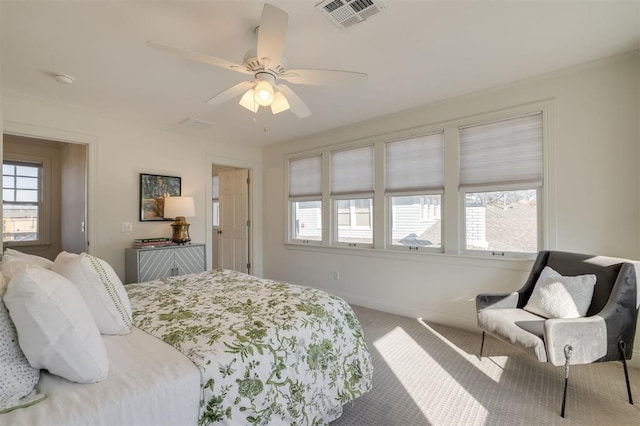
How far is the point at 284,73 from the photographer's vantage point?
2.01 m

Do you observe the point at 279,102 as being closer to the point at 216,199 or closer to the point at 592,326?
the point at 592,326

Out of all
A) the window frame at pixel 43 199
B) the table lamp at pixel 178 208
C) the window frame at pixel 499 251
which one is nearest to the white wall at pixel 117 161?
the table lamp at pixel 178 208

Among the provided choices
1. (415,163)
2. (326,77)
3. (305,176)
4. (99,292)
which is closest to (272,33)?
(326,77)

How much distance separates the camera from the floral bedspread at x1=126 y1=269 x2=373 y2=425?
4.23 ft

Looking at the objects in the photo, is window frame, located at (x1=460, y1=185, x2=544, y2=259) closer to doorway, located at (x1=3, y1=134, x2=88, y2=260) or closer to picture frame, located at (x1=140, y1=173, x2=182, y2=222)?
picture frame, located at (x1=140, y1=173, x2=182, y2=222)

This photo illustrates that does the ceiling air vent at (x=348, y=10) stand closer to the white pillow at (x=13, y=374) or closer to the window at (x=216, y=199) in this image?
the white pillow at (x=13, y=374)

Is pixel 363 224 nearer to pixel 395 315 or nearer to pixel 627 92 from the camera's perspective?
pixel 395 315

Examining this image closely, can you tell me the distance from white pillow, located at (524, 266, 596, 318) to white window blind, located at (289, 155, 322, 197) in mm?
2982

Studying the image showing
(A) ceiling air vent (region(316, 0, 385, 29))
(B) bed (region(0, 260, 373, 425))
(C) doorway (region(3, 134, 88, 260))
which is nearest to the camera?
(B) bed (region(0, 260, 373, 425))

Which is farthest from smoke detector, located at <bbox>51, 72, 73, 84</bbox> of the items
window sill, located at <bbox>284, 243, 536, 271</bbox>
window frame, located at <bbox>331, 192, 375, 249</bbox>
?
window sill, located at <bbox>284, 243, 536, 271</bbox>

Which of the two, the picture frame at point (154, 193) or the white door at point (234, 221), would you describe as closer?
the picture frame at point (154, 193)

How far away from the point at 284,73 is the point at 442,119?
216 centimetres

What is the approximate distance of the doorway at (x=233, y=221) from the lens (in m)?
5.41

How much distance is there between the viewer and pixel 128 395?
1031mm
